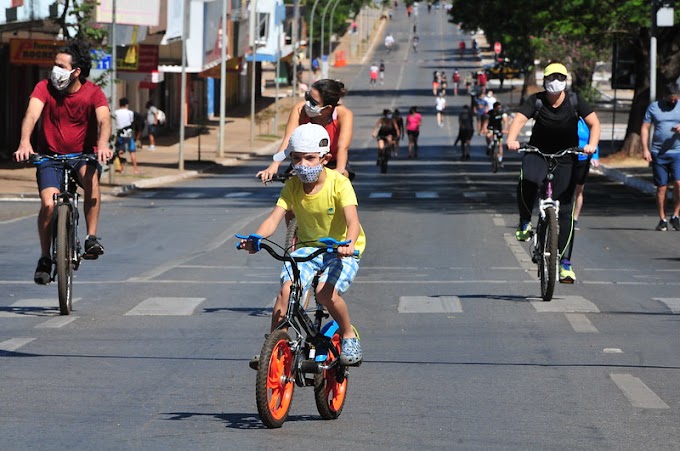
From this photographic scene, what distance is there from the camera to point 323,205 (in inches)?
313

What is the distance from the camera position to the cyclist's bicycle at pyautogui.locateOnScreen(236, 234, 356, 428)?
715 cm

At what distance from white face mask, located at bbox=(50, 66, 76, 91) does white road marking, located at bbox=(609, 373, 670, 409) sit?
4.93 meters

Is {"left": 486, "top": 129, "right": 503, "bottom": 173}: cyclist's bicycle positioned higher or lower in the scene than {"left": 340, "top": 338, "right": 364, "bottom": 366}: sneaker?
lower

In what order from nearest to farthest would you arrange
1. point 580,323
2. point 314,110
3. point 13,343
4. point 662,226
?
point 13,343, point 314,110, point 580,323, point 662,226

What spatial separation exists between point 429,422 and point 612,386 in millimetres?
1584

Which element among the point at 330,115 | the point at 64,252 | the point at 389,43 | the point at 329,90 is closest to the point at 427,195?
the point at 64,252

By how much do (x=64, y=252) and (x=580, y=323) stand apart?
3.87 metres

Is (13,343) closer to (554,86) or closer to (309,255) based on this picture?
(309,255)

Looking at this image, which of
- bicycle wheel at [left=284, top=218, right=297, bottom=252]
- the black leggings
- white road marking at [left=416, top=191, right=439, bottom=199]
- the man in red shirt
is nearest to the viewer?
bicycle wheel at [left=284, top=218, right=297, bottom=252]

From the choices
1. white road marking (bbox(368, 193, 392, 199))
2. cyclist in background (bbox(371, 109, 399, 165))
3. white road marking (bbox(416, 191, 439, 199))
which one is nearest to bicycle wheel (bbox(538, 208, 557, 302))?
white road marking (bbox(368, 193, 392, 199))

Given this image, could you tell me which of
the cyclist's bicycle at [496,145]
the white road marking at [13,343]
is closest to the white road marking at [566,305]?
the white road marking at [13,343]

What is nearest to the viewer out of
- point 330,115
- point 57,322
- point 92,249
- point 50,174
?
point 330,115

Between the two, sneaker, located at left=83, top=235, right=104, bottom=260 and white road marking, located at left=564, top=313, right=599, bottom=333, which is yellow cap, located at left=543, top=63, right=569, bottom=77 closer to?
white road marking, located at left=564, top=313, right=599, bottom=333

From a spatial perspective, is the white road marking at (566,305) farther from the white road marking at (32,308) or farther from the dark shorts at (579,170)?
the white road marking at (32,308)
